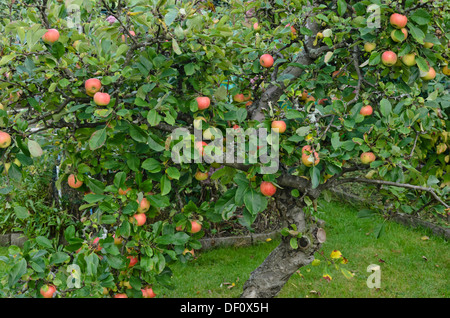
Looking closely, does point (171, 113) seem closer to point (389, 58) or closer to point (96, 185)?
point (96, 185)

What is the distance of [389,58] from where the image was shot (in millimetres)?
1671

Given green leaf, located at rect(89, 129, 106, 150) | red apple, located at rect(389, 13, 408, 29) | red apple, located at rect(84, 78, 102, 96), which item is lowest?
green leaf, located at rect(89, 129, 106, 150)

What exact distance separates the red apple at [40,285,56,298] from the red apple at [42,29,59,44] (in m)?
0.96

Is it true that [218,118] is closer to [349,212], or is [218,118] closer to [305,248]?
[305,248]

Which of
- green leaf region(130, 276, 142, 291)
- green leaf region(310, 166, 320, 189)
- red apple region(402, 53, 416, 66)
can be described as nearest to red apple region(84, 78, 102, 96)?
green leaf region(130, 276, 142, 291)

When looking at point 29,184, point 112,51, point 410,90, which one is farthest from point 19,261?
point 29,184

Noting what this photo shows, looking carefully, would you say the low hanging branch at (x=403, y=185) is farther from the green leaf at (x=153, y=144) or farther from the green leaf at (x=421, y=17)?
the green leaf at (x=153, y=144)

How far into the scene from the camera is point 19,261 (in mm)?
1453

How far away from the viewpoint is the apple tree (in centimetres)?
157

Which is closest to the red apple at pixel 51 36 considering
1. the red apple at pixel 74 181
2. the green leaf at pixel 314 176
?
the red apple at pixel 74 181

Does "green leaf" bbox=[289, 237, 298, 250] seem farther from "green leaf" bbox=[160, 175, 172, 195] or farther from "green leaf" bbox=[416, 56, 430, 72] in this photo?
"green leaf" bbox=[416, 56, 430, 72]

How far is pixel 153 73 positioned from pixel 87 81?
1.03ft

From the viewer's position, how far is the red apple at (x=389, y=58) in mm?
1672

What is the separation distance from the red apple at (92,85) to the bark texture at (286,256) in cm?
118
